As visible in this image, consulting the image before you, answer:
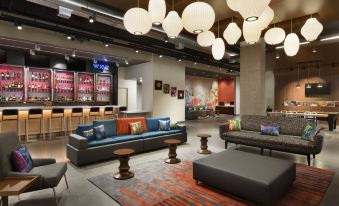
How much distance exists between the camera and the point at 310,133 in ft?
15.0

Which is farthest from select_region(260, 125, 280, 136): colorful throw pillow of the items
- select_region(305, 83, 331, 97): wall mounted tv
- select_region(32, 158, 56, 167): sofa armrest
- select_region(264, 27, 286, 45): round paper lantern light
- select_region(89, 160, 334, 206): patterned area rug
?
select_region(305, 83, 331, 97): wall mounted tv

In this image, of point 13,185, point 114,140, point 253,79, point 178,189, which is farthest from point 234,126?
point 13,185

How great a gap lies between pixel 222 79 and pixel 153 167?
14568 millimetres

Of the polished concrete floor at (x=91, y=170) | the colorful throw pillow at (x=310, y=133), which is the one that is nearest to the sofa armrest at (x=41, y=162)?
the polished concrete floor at (x=91, y=170)

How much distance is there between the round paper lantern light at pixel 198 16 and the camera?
2496mm

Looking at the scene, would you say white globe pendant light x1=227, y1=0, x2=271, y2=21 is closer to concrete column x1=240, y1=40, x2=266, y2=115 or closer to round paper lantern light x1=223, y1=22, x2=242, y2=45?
round paper lantern light x1=223, y1=22, x2=242, y2=45

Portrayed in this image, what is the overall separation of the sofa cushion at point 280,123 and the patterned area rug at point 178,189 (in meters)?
1.29

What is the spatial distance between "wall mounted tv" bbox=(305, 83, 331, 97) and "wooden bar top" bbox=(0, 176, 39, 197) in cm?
1371

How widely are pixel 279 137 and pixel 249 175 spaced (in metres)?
2.71

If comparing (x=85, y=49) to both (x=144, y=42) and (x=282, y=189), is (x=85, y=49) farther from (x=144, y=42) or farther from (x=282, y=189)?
(x=282, y=189)

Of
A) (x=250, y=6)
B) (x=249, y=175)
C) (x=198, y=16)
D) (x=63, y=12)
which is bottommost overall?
(x=249, y=175)

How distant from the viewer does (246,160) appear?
11.0 feet

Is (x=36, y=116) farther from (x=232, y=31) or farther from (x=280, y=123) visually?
(x=280, y=123)

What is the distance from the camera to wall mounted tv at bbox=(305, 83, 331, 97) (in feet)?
36.7
